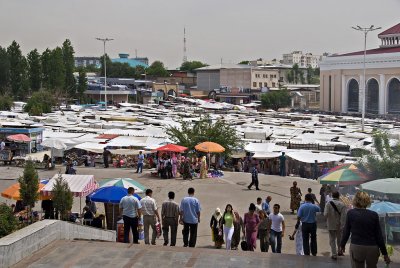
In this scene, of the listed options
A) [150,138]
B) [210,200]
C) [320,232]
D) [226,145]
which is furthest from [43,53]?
[320,232]

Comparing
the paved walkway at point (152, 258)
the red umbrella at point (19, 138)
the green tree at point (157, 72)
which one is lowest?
the paved walkway at point (152, 258)

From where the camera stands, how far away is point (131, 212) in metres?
9.23

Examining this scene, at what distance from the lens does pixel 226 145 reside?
2355 cm

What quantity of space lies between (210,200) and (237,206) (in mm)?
972

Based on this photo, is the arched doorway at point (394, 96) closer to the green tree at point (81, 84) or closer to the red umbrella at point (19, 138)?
the green tree at point (81, 84)

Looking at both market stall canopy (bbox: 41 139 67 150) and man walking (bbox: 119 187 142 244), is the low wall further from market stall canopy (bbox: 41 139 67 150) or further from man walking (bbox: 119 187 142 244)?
market stall canopy (bbox: 41 139 67 150)

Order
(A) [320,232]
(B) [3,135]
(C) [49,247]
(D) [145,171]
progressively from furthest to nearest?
(B) [3,135] < (D) [145,171] < (A) [320,232] < (C) [49,247]

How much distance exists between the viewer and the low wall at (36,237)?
6824mm

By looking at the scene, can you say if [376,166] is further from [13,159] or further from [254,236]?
[13,159]

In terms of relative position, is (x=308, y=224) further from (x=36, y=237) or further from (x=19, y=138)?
(x=19, y=138)

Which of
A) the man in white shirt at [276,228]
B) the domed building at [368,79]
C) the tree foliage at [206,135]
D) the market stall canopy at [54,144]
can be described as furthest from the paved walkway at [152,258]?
the domed building at [368,79]

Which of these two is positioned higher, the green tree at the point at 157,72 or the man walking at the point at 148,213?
the green tree at the point at 157,72

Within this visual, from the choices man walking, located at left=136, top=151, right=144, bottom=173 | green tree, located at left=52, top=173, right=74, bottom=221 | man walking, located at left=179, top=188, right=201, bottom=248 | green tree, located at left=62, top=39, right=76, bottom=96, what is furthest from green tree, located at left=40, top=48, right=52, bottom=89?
man walking, located at left=179, top=188, right=201, bottom=248

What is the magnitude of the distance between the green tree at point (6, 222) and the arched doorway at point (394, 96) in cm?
6300
